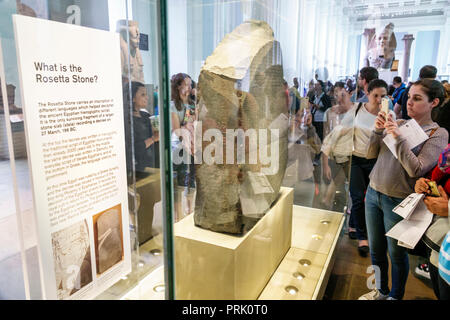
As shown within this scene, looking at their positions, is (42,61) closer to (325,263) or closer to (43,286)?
(43,286)

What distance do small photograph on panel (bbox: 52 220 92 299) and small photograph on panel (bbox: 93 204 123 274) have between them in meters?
0.03

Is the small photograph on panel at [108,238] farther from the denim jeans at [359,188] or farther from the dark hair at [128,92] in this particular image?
the denim jeans at [359,188]

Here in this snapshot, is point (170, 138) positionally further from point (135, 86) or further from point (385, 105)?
point (385, 105)

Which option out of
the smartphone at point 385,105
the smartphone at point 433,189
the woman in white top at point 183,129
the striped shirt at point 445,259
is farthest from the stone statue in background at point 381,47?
the woman in white top at point 183,129

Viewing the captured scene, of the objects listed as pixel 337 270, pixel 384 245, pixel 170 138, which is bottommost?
pixel 337 270

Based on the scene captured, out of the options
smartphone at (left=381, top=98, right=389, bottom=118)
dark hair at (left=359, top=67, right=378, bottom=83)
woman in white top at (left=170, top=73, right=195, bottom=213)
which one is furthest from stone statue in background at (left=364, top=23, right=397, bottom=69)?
woman in white top at (left=170, top=73, right=195, bottom=213)

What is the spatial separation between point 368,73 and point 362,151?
0.39 m

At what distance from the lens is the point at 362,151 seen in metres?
1.70

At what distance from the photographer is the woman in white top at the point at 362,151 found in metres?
1.57

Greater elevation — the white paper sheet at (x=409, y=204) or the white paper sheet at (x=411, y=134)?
the white paper sheet at (x=411, y=134)

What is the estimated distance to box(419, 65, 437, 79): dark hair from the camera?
127 cm

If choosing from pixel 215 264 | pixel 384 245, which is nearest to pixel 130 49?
pixel 215 264

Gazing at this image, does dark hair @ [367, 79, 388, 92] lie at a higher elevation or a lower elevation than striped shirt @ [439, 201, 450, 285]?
higher

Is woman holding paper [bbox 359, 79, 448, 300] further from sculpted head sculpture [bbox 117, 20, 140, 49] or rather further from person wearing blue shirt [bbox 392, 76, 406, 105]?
sculpted head sculpture [bbox 117, 20, 140, 49]
